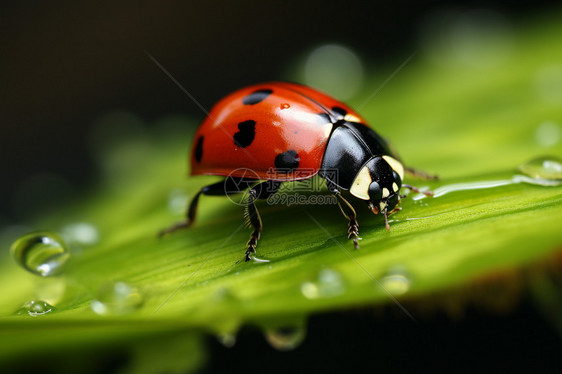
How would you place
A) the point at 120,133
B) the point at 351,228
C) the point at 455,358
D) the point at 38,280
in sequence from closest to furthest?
the point at 455,358 < the point at 351,228 < the point at 38,280 < the point at 120,133

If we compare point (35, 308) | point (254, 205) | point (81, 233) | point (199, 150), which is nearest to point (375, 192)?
point (254, 205)

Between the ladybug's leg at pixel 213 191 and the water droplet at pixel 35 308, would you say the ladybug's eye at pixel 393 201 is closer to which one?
the ladybug's leg at pixel 213 191

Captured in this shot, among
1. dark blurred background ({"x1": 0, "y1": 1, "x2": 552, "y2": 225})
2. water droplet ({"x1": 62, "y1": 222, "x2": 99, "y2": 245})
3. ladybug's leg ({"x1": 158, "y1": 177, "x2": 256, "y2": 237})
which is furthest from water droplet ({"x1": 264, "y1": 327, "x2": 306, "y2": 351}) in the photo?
dark blurred background ({"x1": 0, "y1": 1, "x2": 552, "y2": 225})

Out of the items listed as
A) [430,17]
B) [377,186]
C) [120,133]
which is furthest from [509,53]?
[120,133]

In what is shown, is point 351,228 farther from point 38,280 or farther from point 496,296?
point 38,280

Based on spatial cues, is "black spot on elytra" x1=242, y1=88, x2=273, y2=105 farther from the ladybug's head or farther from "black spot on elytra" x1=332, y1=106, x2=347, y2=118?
the ladybug's head

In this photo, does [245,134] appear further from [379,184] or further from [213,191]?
[379,184]
